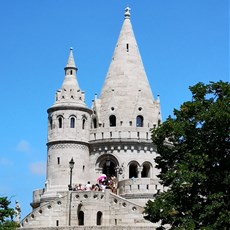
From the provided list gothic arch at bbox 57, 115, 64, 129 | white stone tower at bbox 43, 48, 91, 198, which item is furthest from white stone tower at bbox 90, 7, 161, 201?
gothic arch at bbox 57, 115, 64, 129

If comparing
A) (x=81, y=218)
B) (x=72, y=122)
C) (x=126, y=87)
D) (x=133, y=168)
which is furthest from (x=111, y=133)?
(x=81, y=218)

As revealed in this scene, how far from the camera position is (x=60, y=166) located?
59.3 metres

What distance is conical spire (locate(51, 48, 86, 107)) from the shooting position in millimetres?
60991

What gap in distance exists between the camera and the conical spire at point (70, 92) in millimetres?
60991

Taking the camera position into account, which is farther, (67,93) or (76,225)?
(67,93)

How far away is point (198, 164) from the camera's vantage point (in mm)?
35688

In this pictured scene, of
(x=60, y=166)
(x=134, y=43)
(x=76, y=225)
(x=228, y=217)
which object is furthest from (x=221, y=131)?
(x=134, y=43)

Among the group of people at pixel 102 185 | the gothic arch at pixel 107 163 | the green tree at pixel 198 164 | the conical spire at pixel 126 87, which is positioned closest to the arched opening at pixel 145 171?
the gothic arch at pixel 107 163

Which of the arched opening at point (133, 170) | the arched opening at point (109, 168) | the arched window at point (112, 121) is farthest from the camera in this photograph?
the arched window at point (112, 121)

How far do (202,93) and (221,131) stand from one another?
2953mm

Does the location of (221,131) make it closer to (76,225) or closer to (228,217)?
(228,217)

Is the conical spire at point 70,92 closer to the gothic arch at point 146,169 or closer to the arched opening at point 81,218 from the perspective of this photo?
the gothic arch at point 146,169

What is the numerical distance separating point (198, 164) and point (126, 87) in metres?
29.5

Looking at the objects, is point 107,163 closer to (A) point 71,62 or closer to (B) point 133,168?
(B) point 133,168
